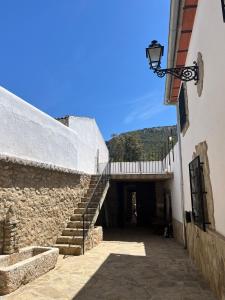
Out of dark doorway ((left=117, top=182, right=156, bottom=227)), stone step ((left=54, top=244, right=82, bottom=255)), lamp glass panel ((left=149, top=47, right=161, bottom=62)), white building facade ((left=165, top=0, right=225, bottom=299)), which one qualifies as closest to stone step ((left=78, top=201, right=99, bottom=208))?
stone step ((left=54, top=244, right=82, bottom=255))

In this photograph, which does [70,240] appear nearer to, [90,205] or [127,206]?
[90,205]

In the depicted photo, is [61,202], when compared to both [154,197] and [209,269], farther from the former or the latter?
[154,197]

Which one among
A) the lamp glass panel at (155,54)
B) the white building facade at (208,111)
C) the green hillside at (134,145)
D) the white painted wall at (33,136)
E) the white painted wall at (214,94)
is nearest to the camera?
the white painted wall at (214,94)

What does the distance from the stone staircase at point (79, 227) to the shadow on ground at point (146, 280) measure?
41.4 inches

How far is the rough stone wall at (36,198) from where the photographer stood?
6.11 meters

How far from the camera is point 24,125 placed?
293 inches

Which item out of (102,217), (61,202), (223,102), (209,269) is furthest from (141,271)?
(102,217)

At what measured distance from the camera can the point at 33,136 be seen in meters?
7.86

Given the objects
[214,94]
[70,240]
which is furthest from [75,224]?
[214,94]

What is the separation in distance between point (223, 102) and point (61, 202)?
648 centimetres

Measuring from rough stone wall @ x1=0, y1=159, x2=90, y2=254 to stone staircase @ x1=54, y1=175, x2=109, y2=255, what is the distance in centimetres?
23

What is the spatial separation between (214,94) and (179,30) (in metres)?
Result: 2.11

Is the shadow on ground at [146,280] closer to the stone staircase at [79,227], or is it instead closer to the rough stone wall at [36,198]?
the stone staircase at [79,227]

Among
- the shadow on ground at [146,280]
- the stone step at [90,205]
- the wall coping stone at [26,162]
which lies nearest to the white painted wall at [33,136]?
the wall coping stone at [26,162]
